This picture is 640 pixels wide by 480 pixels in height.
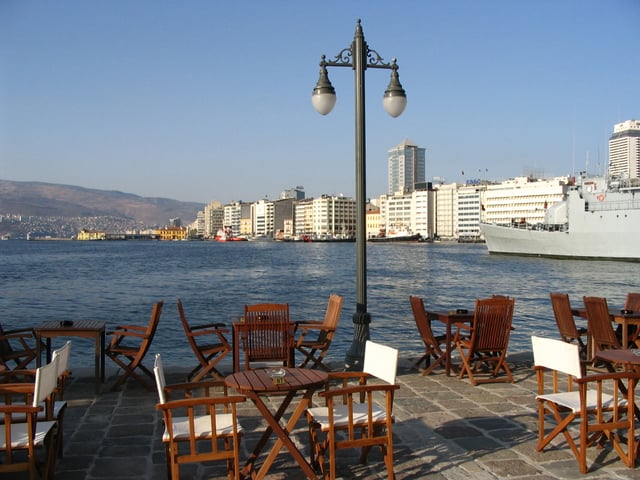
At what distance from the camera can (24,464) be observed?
386 centimetres

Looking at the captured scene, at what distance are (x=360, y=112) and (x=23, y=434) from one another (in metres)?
5.18

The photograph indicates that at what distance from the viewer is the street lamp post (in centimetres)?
757

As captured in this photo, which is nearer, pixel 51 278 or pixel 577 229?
pixel 51 278

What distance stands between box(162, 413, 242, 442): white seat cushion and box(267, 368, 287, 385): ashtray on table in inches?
15.7

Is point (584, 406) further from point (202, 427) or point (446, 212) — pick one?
point (446, 212)

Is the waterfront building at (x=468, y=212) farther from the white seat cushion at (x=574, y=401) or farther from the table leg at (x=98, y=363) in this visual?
the white seat cushion at (x=574, y=401)

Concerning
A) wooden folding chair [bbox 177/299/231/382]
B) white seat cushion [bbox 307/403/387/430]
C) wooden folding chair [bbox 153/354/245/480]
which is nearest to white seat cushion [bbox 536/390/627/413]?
white seat cushion [bbox 307/403/387/430]

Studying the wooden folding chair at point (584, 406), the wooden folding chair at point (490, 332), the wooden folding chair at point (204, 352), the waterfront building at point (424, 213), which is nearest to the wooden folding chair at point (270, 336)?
the wooden folding chair at point (204, 352)

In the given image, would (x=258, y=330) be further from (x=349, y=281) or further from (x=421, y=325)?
(x=349, y=281)

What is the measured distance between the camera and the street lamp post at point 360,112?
24.8 ft

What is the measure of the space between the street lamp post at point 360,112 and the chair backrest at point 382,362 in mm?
2596

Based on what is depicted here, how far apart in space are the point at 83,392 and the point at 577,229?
6589 cm

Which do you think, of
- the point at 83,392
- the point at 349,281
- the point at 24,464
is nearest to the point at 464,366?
the point at 83,392

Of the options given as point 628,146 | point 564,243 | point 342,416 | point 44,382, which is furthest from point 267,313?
point 628,146
